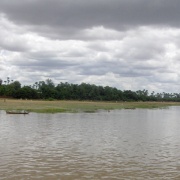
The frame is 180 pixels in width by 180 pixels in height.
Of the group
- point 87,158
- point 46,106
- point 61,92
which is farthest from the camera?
point 61,92

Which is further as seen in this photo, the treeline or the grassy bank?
the treeline

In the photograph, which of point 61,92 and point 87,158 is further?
point 61,92

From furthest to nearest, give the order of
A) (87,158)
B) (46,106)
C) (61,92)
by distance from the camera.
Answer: (61,92) → (46,106) → (87,158)

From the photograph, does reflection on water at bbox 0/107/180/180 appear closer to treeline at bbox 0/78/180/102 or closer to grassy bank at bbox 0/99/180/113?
grassy bank at bbox 0/99/180/113

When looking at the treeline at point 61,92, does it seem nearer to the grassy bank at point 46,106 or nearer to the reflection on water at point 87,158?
the grassy bank at point 46,106

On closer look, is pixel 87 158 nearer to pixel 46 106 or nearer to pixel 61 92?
pixel 46 106

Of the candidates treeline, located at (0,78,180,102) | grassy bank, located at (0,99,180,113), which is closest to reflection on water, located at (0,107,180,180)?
grassy bank, located at (0,99,180,113)

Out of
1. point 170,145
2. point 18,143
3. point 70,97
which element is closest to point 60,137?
point 18,143

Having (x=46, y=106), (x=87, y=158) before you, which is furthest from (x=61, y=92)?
(x=87, y=158)

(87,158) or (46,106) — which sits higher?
(46,106)

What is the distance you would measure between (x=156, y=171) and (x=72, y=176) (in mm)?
4596

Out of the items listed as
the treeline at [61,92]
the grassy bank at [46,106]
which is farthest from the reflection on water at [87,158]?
the treeline at [61,92]

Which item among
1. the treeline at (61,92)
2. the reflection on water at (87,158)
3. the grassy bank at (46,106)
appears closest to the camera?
the reflection on water at (87,158)

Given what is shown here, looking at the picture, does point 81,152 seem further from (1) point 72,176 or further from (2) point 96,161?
(1) point 72,176
